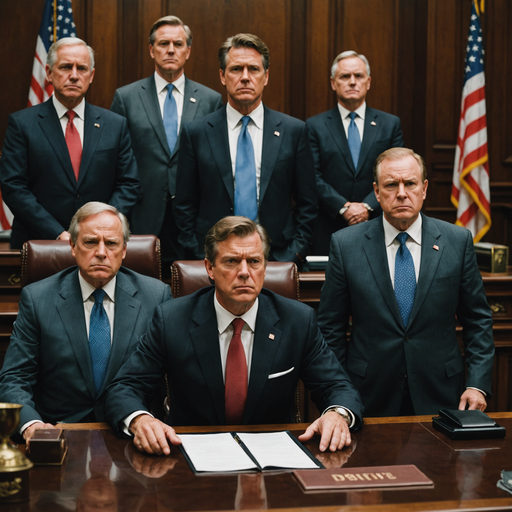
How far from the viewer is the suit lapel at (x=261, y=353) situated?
7.52ft

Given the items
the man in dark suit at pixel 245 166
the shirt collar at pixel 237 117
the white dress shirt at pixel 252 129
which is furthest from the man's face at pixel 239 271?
the shirt collar at pixel 237 117

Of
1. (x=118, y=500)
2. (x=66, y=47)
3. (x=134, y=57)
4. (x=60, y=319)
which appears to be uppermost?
(x=134, y=57)

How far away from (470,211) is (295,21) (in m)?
1.98

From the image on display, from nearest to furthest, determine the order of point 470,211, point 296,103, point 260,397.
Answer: point 260,397
point 470,211
point 296,103

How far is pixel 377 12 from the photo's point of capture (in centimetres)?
565

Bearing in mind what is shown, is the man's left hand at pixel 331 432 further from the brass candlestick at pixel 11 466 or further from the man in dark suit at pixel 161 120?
the man in dark suit at pixel 161 120

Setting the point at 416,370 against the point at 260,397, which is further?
the point at 416,370

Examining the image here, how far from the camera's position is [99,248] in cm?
267

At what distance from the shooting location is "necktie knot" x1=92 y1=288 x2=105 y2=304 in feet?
8.79

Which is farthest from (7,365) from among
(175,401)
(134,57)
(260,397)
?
(134,57)

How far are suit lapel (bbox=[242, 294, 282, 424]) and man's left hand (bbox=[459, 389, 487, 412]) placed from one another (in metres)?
0.75

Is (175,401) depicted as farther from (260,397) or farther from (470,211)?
(470,211)

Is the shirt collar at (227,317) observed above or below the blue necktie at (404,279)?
below

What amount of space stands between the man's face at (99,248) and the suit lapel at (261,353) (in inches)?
24.7
